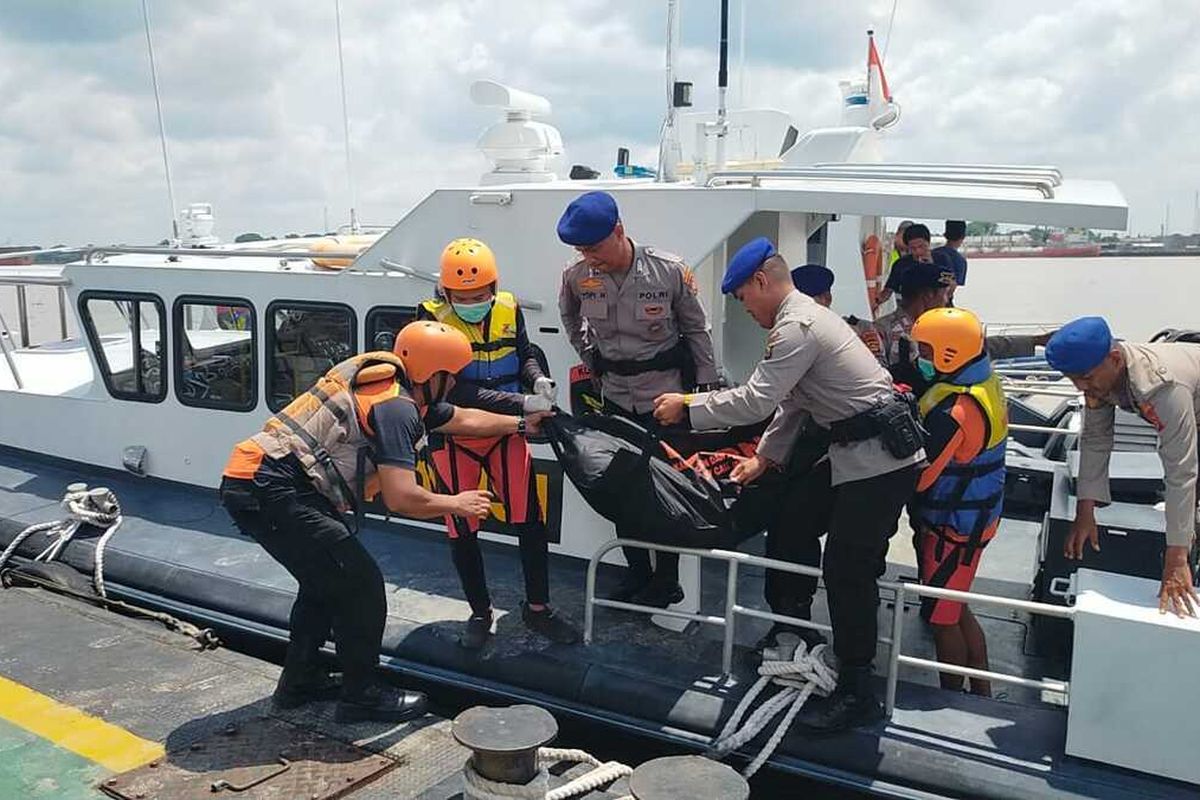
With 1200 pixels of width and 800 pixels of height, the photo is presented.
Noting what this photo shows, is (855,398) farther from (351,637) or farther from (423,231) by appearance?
(423,231)

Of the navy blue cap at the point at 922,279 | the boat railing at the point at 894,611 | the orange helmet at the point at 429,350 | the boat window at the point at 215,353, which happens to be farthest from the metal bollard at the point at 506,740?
the boat window at the point at 215,353

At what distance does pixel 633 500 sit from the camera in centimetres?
343

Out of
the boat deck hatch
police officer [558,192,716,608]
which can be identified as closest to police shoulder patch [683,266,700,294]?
police officer [558,192,716,608]

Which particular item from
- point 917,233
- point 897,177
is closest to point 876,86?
point 917,233

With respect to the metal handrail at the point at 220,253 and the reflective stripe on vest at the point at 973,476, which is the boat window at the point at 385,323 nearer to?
the metal handrail at the point at 220,253

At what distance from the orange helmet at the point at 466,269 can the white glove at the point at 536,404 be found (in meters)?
0.47

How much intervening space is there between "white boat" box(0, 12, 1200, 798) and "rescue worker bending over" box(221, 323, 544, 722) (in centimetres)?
51

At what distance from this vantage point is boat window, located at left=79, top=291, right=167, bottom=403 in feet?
17.8

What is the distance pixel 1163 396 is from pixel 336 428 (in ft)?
8.59

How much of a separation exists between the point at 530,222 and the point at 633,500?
1446mm

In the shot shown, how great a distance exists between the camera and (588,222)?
343cm

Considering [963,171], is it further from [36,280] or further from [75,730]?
[36,280]

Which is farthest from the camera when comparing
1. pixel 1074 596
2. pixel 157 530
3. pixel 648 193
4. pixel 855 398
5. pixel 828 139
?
pixel 828 139

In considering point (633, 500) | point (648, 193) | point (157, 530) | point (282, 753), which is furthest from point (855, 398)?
point (157, 530)
